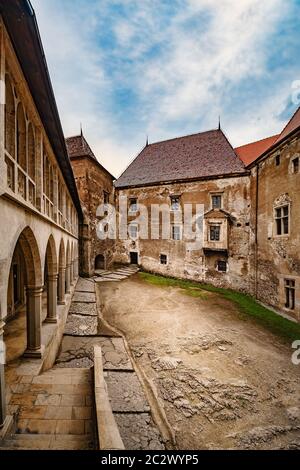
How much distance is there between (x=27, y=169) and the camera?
15.4 ft

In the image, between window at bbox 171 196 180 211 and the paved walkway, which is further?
window at bbox 171 196 180 211

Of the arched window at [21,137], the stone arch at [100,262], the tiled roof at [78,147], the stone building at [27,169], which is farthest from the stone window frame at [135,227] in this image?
the arched window at [21,137]

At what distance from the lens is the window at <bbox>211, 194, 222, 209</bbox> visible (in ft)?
58.7

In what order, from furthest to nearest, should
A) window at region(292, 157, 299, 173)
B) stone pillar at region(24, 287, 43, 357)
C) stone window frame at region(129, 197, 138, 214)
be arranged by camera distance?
stone window frame at region(129, 197, 138, 214)
window at region(292, 157, 299, 173)
stone pillar at region(24, 287, 43, 357)

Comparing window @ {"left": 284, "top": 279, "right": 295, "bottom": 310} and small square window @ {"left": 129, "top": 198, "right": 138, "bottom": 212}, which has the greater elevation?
small square window @ {"left": 129, "top": 198, "right": 138, "bottom": 212}

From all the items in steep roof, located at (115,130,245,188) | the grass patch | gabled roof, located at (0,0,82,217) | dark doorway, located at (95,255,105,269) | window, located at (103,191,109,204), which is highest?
steep roof, located at (115,130,245,188)

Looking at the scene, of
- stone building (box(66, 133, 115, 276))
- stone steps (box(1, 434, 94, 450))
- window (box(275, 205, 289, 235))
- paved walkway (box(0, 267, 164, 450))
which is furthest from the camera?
stone building (box(66, 133, 115, 276))

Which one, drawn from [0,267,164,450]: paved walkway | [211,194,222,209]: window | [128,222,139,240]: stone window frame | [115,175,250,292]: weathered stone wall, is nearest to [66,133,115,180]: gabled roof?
[115,175,250,292]: weathered stone wall

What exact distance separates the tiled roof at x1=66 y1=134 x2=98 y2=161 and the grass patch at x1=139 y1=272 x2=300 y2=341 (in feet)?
40.6

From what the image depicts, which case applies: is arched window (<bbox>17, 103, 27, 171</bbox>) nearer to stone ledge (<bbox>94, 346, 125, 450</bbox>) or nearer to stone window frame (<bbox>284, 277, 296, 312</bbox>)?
stone ledge (<bbox>94, 346, 125, 450</bbox>)

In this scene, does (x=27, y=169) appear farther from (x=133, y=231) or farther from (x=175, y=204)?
(x=133, y=231)

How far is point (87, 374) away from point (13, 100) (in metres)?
5.89
